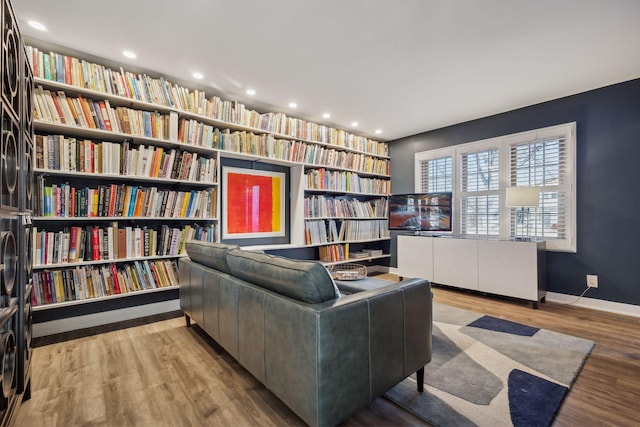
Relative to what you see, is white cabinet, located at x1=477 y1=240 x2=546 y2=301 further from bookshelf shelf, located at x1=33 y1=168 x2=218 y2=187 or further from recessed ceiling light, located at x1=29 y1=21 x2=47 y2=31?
recessed ceiling light, located at x1=29 y1=21 x2=47 y2=31

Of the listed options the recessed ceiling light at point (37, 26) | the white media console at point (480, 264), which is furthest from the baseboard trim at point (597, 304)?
the recessed ceiling light at point (37, 26)

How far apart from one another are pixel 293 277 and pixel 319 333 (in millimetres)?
277

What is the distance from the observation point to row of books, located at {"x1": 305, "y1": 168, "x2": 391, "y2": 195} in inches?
156

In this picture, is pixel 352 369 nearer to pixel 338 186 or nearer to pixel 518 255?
pixel 518 255

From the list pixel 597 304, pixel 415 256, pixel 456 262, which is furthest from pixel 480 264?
pixel 597 304

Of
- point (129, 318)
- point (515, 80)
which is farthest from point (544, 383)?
point (129, 318)

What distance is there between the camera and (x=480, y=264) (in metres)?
3.50

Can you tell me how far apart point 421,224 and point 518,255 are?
4.03 feet

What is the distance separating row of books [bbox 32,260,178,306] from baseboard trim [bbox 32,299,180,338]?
0.95ft

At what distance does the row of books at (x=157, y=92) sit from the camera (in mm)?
2307

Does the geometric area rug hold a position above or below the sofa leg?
below

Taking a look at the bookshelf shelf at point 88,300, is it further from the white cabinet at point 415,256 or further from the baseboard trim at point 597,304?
the baseboard trim at point 597,304

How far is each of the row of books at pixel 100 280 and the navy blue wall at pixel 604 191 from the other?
426 centimetres

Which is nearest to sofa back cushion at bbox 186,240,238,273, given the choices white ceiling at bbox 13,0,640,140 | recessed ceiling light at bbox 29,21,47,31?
white ceiling at bbox 13,0,640,140
